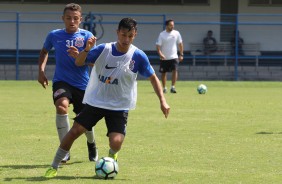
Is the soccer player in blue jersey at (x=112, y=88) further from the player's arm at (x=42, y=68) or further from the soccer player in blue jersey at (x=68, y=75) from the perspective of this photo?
the player's arm at (x=42, y=68)

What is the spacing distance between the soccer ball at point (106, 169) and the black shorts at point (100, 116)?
1.27 ft

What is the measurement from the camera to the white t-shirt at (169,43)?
2544 cm

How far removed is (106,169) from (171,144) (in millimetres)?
3512

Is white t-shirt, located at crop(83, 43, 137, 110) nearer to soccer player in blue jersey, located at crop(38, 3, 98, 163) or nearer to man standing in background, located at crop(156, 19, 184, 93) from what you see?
soccer player in blue jersey, located at crop(38, 3, 98, 163)

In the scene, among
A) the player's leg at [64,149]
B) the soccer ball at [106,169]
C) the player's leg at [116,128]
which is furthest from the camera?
the player's leg at [116,128]

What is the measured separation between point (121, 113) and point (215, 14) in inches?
911

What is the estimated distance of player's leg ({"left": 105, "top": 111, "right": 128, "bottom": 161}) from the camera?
29.6 ft

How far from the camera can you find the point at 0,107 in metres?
18.7

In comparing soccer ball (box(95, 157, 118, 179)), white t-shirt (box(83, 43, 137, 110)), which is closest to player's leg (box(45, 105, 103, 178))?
white t-shirt (box(83, 43, 137, 110))

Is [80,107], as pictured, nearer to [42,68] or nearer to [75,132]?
[42,68]

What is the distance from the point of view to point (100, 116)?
9117 mm

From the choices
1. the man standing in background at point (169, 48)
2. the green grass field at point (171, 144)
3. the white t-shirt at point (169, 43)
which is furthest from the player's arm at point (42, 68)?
the white t-shirt at point (169, 43)

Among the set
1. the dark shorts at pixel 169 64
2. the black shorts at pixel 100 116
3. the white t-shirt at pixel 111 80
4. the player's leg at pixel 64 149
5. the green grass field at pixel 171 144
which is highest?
the white t-shirt at pixel 111 80

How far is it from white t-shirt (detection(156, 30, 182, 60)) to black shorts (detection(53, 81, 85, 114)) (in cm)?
1505
